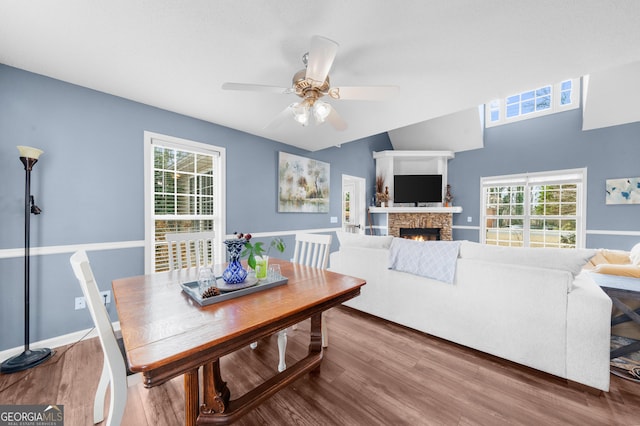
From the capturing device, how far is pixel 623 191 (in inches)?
159

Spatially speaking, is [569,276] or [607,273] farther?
[607,273]

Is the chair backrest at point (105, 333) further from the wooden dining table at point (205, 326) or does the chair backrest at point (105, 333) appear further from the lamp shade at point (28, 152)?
the lamp shade at point (28, 152)

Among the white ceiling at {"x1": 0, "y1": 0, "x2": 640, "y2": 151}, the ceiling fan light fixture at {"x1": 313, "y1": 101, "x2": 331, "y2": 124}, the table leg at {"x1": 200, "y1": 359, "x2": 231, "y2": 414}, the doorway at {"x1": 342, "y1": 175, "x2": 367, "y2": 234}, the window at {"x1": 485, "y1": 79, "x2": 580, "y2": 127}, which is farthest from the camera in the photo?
the doorway at {"x1": 342, "y1": 175, "x2": 367, "y2": 234}

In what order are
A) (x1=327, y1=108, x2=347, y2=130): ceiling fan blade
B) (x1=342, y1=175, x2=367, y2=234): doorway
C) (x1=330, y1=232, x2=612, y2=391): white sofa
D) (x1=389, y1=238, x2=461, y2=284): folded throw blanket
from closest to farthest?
(x1=330, y1=232, x2=612, y2=391): white sofa, (x1=327, y1=108, x2=347, y2=130): ceiling fan blade, (x1=389, y1=238, x2=461, y2=284): folded throw blanket, (x1=342, y1=175, x2=367, y2=234): doorway

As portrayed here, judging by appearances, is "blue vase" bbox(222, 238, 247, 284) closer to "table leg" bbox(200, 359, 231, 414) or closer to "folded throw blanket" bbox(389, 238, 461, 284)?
"table leg" bbox(200, 359, 231, 414)

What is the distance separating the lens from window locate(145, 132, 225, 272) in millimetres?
2699

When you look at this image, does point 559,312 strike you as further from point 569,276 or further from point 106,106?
point 106,106

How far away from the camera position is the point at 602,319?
153cm

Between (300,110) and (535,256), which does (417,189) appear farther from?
(300,110)

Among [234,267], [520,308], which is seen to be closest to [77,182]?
[234,267]

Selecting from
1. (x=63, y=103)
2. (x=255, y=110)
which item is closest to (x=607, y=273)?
(x=255, y=110)

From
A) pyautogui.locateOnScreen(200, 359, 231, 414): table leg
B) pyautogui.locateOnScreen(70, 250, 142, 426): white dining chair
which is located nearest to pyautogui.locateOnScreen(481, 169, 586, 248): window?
pyautogui.locateOnScreen(200, 359, 231, 414): table leg

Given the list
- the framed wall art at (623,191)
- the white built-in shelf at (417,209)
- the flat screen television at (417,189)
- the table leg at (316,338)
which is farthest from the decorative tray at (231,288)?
the framed wall art at (623,191)

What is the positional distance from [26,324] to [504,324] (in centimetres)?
383
